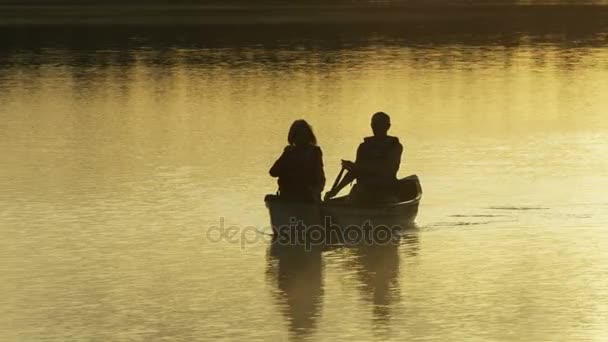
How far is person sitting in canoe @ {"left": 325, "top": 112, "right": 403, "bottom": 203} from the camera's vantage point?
55.7ft

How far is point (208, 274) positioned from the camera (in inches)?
606

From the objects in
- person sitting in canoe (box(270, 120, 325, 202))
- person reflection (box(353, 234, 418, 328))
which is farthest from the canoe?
person reflection (box(353, 234, 418, 328))

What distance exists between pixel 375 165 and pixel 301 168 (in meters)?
0.82

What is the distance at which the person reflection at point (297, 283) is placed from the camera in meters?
13.3

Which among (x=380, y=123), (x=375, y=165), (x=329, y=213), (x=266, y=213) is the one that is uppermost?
(x=380, y=123)

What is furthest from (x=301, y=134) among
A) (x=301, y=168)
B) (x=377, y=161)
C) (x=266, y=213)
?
(x=266, y=213)

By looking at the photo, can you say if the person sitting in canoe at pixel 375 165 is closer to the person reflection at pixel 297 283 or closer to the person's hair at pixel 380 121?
the person's hair at pixel 380 121

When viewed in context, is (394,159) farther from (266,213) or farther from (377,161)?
(266,213)

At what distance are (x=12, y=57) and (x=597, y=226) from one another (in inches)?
1287

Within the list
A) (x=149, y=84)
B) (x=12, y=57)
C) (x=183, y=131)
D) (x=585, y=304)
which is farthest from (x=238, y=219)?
(x=12, y=57)

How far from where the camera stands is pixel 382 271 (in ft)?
50.4

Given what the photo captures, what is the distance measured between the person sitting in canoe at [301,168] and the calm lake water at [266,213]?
0.63 metres

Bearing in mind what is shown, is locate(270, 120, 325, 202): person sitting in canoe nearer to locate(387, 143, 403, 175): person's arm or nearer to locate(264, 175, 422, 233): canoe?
locate(264, 175, 422, 233): canoe

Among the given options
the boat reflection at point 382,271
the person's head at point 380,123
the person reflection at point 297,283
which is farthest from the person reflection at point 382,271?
the person's head at point 380,123
